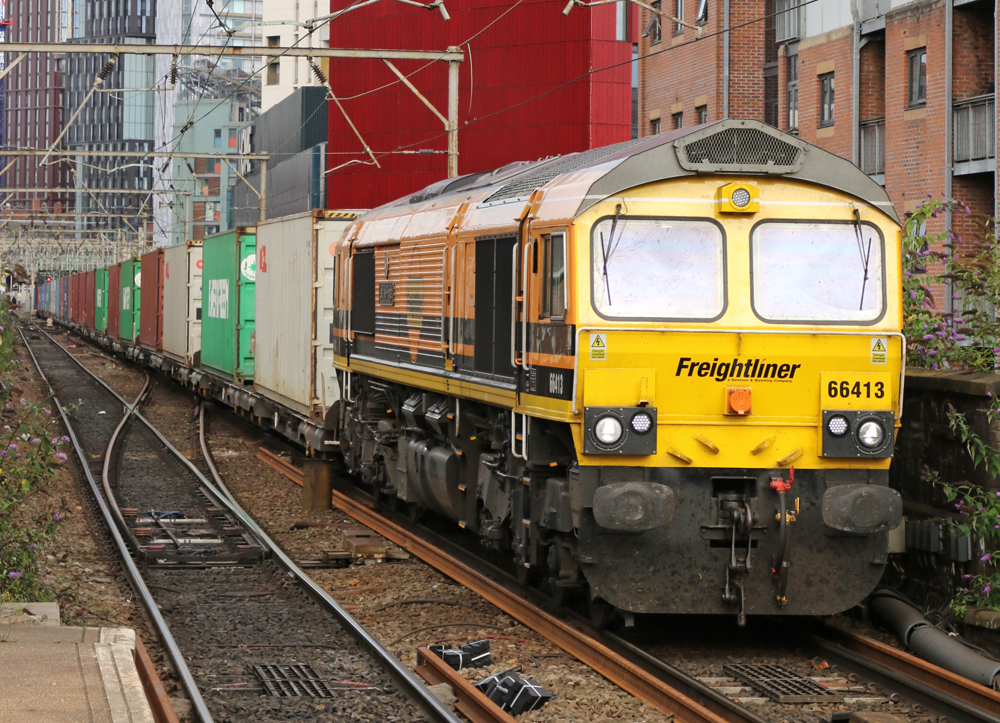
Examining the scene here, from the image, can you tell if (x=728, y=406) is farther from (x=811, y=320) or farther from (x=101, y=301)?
(x=101, y=301)

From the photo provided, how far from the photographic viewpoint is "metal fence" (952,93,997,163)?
24.2 meters

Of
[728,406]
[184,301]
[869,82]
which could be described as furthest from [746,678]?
[184,301]

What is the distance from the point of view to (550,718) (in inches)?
313

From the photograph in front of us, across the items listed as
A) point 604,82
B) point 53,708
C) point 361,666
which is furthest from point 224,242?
point 604,82

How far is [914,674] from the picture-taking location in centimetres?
854

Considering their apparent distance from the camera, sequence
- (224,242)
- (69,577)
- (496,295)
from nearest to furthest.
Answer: (496,295)
(69,577)
(224,242)

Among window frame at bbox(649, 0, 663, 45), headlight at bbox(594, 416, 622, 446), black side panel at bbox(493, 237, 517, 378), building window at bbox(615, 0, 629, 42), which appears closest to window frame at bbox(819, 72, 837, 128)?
window frame at bbox(649, 0, 663, 45)

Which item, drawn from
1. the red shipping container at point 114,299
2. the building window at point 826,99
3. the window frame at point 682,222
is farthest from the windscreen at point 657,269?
the red shipping container at point 114,299

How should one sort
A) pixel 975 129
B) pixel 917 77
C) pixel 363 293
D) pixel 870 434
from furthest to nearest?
pixel 917 77, pixel 975 129, pixel 363 293, pixel 870 434

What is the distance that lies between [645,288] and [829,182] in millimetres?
1453

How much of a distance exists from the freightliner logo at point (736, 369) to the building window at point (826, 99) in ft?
70.4

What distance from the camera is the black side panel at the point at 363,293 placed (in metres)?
15.5

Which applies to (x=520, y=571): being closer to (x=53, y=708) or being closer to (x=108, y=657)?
(x=108, y=657)

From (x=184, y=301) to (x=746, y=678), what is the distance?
966 inches
